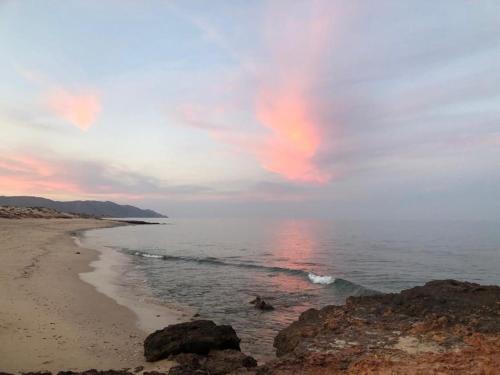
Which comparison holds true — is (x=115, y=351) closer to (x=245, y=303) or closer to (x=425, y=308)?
(x=425, y=308)

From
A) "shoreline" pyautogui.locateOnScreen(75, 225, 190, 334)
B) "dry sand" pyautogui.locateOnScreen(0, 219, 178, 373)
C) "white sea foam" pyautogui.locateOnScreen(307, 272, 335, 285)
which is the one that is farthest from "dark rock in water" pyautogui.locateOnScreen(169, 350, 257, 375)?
"white sea foam" pyautogui.locateOnScreen(307, 272, 335, 285)

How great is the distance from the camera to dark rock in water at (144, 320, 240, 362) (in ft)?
30.7

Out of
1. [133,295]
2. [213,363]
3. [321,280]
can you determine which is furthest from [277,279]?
[213,363]

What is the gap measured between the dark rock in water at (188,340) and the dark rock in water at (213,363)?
22 cm

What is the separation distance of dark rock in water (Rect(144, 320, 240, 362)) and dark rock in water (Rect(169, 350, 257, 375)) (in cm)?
22

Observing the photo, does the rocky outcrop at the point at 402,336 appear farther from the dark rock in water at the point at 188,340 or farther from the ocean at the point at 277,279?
the ocean at the point at 277,279

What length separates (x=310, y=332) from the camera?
8516mm

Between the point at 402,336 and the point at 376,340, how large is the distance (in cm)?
48

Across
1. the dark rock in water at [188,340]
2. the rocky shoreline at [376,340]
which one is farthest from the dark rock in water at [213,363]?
the dark rock in water at [188,340]

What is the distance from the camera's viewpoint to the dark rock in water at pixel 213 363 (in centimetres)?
795

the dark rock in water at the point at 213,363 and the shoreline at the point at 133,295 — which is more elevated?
the dark rock in water at the point at 213,363

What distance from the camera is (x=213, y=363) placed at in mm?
8602

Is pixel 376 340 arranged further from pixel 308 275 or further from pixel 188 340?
pixel 308 275

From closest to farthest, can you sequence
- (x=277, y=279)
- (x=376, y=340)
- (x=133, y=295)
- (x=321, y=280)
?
(x=376, y=340)
(x=133, y=295)
(x=321, y=280)
(x=277, y=279)
